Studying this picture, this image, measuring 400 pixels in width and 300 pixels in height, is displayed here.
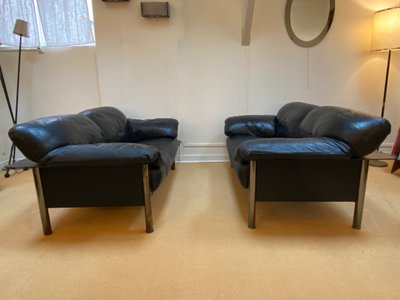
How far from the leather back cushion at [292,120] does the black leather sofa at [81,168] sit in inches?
50.5

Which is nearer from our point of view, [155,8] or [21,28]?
[21,28]

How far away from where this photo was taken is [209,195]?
242 cm

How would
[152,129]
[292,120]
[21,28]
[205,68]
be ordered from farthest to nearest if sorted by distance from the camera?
[205,68] < [152,129] < [21,28] < [292,120]

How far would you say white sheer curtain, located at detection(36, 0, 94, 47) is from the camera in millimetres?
3012

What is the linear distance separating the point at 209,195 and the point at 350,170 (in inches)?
46.6

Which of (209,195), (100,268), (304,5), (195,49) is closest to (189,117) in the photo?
(195,49)

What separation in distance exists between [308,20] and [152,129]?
2.24 metres

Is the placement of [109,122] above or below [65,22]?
below

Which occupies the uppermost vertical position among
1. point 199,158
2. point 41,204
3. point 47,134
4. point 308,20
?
point 308,20

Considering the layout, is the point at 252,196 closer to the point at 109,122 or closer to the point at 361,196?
the point at 361,196

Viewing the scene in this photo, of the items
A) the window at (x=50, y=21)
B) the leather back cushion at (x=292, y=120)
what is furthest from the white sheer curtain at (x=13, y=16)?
the leather back cushion at (x=292, y=120)

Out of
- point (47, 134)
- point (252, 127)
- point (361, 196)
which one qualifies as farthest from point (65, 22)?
point (361, 196)

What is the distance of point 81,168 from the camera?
1.71m

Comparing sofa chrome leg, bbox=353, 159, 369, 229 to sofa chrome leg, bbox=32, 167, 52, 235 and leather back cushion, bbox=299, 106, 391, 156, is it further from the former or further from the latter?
sofa chrome leg, bbox=32, 167, 52, 235
